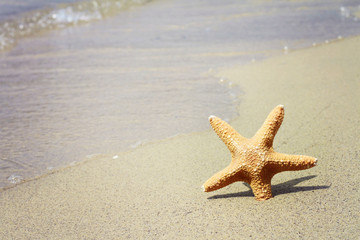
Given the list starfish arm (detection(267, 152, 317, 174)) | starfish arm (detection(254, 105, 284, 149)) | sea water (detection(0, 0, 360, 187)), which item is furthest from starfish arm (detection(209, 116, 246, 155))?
sea water (detection(0, 0, 360, 187))

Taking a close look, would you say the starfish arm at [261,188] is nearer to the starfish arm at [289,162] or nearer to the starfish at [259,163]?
the starfish at [259,163]

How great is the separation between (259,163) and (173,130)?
4.96ft

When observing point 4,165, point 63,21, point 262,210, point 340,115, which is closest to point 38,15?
point 63,21

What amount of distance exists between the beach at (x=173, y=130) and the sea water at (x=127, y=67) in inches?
1.0

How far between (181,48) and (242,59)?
1243 mm

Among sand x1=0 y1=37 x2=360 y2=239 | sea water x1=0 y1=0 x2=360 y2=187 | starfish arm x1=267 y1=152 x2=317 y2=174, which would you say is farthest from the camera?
sea water x1=0 y1=0 x2=360 y2=187

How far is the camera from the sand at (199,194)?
2.44 meters

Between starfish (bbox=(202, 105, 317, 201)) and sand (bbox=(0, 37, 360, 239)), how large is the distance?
0.14 metres

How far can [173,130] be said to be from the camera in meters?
3.95

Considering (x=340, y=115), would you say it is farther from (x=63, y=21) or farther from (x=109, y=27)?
(x=63, y=21)

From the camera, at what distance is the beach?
2.55 m

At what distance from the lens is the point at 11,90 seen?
5223 millimetres

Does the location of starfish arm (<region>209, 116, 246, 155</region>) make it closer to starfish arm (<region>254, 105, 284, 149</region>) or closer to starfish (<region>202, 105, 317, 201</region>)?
starfish (<region>202, 105, 317, 201</region>)

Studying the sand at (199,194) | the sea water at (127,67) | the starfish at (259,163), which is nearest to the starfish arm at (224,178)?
the starfish at (259,163)
